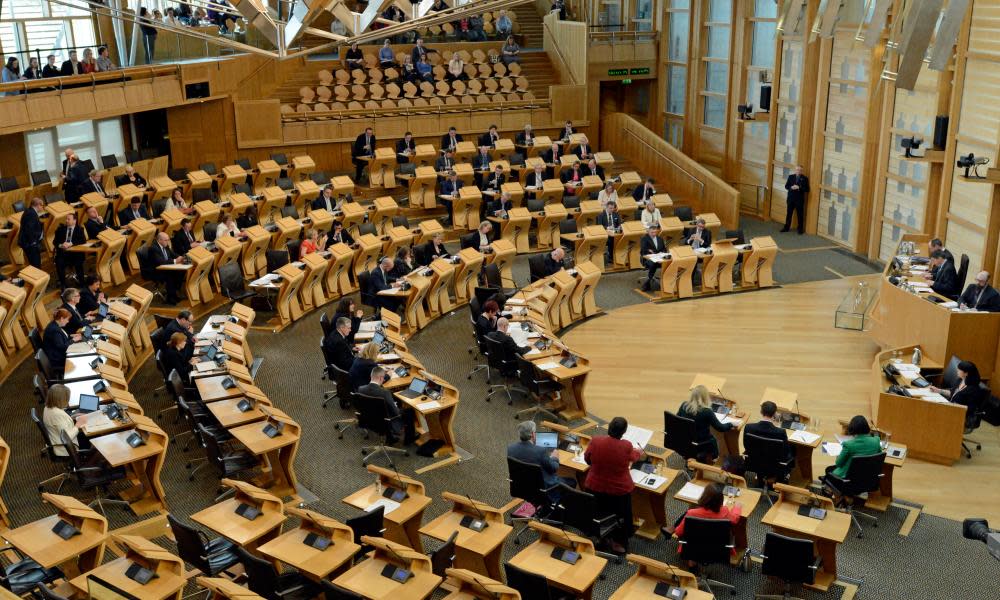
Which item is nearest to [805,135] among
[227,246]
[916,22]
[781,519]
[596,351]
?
[596,351]

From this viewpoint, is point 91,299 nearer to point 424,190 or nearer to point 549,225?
point 424,190

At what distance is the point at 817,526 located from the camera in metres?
8.30

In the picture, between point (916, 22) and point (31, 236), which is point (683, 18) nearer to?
point (31, 236)

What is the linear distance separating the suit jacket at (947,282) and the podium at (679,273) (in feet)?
12.8

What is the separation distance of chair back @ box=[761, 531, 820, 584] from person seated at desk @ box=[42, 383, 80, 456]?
21.0 ft

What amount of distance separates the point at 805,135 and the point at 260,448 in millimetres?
14673

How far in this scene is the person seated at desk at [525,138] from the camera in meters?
21.8

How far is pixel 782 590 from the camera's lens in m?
8.34

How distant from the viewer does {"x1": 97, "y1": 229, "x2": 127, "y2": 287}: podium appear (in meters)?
15.0

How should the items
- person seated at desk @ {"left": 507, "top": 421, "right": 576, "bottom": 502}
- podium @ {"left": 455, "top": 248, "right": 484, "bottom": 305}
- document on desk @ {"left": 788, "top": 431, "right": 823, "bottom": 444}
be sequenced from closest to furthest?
person seated at desk @ {"left": 507, "top": 421, "right": 576, "bottom": 502} < document on desk @ {"left": 788, "top": 431, "right": 823, "bottom": 444} < podium @ {"left": 455, "top": 248, "right": 484, "bottom": 305}

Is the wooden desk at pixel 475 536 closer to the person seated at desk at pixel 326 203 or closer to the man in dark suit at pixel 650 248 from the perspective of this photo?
the man in dark suit at pixel 650 248

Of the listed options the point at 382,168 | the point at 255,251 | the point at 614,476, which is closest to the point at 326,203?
the point at 255,251

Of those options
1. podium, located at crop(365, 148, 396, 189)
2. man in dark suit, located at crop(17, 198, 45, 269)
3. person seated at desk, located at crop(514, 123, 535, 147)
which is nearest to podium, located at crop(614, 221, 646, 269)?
person seated at desk, located at crop(514, 123, 535, 147)

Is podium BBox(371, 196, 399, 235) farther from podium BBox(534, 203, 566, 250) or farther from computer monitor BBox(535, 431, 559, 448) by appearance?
computer monitor BBox(535, 431, 559, 448)
